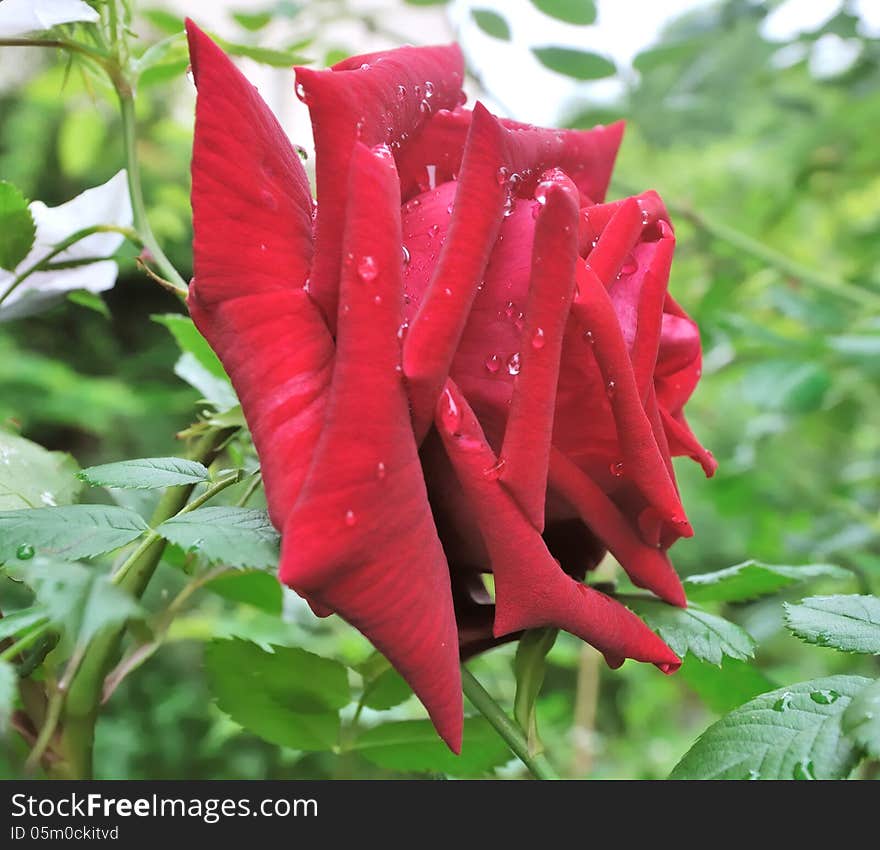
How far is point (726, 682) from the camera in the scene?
438mm

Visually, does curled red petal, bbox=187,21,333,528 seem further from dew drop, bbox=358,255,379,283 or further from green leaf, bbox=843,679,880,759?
green leaf, bbox=843,679,880,759

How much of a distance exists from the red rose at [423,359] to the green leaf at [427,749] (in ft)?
0.38

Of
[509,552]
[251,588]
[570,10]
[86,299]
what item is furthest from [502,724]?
[570,10]

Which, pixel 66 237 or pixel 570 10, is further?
pixel 570 10

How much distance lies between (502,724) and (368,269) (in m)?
0.17

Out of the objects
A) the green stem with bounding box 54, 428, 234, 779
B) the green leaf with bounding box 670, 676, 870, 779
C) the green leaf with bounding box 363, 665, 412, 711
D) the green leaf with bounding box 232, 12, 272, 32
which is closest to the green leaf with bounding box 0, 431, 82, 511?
the green stem with bounding box 54, 428, 234, 779

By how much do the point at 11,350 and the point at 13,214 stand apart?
1.59m

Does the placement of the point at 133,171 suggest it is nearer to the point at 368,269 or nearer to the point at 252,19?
the point at 368,269

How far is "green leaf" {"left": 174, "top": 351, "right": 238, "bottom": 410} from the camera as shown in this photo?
1.49 ft

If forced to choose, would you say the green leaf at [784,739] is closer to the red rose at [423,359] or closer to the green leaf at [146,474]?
the red rose at [423,359]

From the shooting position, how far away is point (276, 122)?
301 millimetres

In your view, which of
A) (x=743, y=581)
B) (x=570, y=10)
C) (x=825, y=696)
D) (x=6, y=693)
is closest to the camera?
(x=6, y=693)
